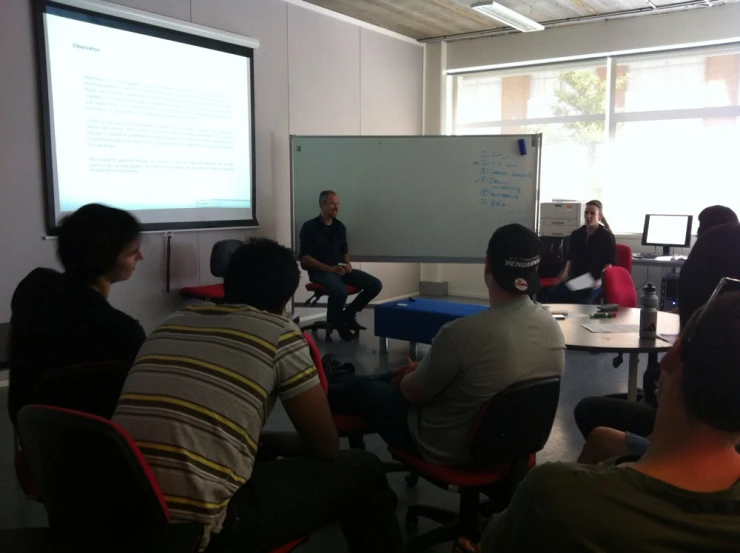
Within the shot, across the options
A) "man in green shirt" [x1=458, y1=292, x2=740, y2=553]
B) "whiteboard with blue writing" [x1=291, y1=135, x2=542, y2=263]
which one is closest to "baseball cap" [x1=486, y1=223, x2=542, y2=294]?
"man in green shirt" [x1=458, y1=292, x2=740, y2=553]

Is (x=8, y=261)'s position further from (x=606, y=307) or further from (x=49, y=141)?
(x=606, y=307)

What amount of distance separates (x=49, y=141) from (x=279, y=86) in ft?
7.52

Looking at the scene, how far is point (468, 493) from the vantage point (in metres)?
2.02

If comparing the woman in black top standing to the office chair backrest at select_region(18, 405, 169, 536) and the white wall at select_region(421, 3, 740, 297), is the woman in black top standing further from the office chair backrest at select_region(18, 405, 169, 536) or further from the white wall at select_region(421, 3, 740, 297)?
the office chair backrest at select_region(18, 405, 169, 536)

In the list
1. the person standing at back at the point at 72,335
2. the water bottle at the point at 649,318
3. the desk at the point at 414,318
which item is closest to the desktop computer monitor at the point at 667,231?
the desk at the point at 414,318

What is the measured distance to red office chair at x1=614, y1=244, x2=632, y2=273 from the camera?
202 inches

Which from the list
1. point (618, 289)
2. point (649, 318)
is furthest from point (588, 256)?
point (649, 318)

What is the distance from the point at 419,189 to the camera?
234 inches

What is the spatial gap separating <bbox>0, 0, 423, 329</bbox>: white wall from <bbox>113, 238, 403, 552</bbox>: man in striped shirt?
3.18 metres

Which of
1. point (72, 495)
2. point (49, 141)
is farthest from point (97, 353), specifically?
point (49, 141)

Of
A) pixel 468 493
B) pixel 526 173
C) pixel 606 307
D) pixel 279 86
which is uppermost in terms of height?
pixel 279 86

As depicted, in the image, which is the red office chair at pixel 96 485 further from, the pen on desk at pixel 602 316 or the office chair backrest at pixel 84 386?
the pen on desk at pixel 602 316

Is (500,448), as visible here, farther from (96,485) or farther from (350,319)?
(350,319)

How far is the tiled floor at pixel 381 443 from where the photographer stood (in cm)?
241
